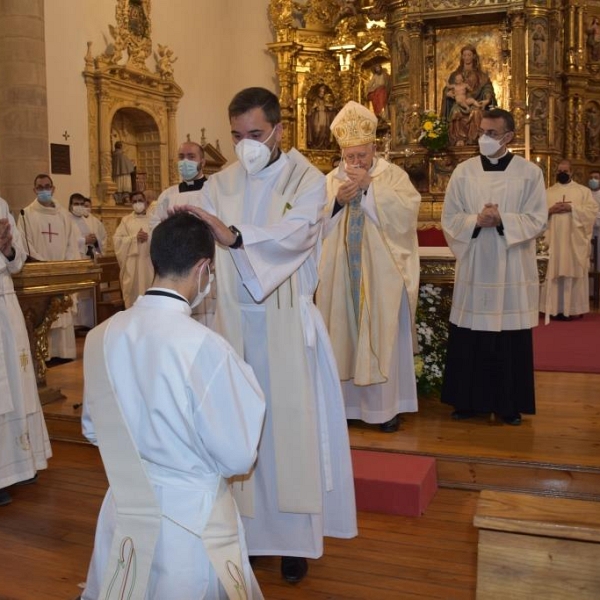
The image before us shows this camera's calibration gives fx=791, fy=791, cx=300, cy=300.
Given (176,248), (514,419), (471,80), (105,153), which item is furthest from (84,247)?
(176,248)

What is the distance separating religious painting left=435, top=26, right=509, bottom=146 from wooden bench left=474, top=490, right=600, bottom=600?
463 inches

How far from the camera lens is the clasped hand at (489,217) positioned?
16.9 feet

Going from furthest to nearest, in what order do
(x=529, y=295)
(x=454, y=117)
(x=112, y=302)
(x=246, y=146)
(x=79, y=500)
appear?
1. (x=454, y=117)
2. (x=112, y=302)
3. (x=529, y=295)
4. (x=79, y=500)
5. (x=246, y=146)

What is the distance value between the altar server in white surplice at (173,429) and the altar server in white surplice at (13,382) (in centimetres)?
244

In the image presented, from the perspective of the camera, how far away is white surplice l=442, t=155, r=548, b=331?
17.2ft

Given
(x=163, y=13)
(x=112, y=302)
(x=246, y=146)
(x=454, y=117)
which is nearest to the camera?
(x=246, y=146)

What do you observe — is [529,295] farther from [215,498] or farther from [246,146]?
[215,498]

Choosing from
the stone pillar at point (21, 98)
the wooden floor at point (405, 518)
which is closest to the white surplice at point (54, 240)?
the stone pillar at point (21, 98)

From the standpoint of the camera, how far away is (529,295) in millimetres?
5312

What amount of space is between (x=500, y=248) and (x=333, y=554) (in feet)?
8.13

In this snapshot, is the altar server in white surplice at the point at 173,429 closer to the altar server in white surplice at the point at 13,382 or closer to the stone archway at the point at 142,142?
the altar server in white surplice at the point at 13,382

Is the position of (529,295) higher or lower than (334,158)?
lower

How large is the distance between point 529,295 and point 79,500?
3155 millimetres

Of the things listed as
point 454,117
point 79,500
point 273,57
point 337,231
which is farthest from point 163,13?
point 79,500
